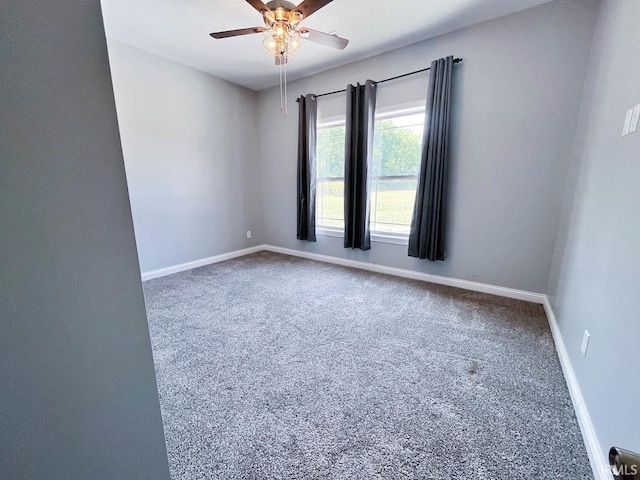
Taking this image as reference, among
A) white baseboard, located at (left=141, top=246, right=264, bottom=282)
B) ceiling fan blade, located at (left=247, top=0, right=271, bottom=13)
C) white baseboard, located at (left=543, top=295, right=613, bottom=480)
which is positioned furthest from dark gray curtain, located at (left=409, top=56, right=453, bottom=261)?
white baseboard, located at (left=141, top=246, right=264, bottom=282)

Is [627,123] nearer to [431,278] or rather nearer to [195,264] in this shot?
[431,278]

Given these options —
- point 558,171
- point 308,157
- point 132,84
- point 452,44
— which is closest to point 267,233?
point 308,157

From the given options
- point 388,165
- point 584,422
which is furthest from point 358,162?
point 584,422

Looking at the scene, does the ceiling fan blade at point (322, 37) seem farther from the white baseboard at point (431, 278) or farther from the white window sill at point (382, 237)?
the white baseboard at point (431, 278)

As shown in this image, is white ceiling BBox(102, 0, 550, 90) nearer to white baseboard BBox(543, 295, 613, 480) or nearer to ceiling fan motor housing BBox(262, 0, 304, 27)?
ceiling fan motor housing BBox(262, 0, 304, 27)

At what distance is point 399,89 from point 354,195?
1295 millimetres

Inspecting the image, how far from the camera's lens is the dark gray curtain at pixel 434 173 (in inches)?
104

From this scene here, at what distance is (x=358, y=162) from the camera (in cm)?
326

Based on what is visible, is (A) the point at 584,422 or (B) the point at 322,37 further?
(B) the point at 322,37

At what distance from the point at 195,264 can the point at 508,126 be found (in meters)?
3.96

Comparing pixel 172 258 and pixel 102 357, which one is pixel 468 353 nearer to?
pixel 102 357

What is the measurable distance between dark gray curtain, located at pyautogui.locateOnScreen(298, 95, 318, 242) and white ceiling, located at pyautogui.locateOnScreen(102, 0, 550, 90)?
568mm

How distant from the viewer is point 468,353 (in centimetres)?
177

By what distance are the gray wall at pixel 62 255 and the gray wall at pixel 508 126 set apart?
2932 millimetres
